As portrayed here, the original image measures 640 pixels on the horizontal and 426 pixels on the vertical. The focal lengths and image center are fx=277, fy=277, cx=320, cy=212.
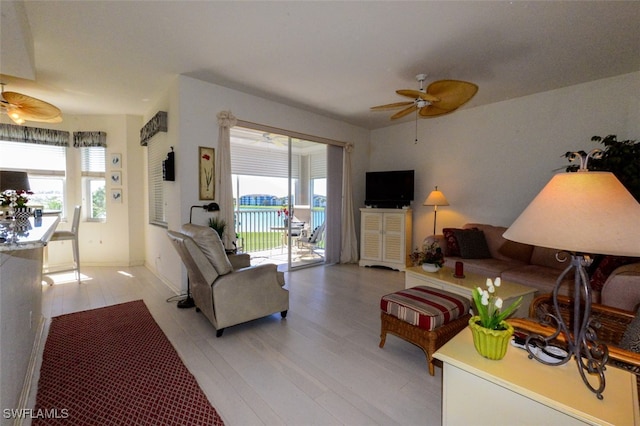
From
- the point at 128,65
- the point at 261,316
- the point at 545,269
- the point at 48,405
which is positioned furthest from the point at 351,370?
the point at 128,65

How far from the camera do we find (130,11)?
217 cm

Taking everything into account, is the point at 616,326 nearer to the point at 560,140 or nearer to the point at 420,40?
the point at 420,40

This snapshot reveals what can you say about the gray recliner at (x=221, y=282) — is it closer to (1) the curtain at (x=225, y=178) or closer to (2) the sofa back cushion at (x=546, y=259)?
(1) the curtain at (x=225, y=178)

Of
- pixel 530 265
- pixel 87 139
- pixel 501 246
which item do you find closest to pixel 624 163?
pixel 530 265

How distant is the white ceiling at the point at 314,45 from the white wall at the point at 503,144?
258mm

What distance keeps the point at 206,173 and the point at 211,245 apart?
1536 millimetres

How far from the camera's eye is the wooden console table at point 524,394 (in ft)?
3.16

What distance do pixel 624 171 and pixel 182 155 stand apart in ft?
15.2

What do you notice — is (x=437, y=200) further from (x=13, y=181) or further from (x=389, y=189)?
(x=13, y=181)

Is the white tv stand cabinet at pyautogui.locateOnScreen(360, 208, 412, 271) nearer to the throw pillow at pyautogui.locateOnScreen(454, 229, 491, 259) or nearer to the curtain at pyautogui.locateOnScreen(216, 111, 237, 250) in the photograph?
the throw pillow at pyautogui.locateOnScreen(454, 229, 491, 259)

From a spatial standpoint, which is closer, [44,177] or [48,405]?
[48,405]

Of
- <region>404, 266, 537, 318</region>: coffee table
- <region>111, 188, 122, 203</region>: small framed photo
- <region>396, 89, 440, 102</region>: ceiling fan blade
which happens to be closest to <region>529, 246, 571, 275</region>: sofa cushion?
<region>404, 266, 537, 318</region>: coffee table

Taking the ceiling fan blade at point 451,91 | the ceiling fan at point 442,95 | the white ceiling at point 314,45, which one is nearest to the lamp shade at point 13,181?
the white ceiling at point 314,45

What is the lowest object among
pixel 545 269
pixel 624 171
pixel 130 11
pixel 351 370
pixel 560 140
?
pixel 351 370
